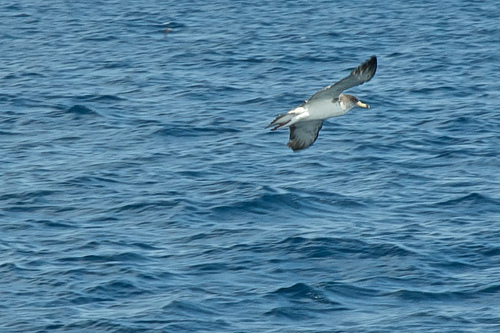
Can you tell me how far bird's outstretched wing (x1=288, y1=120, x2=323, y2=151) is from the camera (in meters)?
20.9

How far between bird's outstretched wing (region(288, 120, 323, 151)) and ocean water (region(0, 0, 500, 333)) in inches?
138

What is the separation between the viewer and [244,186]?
96.5 feet

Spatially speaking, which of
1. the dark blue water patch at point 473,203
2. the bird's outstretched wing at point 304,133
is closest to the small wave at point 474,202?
the dark blue water patch at point 473,203

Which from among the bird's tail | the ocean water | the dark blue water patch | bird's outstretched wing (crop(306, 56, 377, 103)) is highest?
bird's outstretched wing (crop(306, 56, 377, 103))

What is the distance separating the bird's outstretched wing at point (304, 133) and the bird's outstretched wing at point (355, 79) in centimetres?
86

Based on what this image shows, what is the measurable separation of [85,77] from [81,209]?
45.1 ft

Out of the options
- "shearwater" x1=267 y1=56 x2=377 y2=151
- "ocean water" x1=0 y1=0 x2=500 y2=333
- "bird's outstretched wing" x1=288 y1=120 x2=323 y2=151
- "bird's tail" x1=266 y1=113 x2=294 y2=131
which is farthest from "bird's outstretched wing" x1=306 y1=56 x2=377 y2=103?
"ocean water" x1=0 y1=0 x2=500 y2=333

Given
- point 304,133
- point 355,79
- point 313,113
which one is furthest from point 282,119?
point 355,79

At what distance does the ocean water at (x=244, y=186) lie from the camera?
23234 mm

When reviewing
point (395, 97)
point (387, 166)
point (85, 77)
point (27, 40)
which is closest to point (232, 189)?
point (387, 166)

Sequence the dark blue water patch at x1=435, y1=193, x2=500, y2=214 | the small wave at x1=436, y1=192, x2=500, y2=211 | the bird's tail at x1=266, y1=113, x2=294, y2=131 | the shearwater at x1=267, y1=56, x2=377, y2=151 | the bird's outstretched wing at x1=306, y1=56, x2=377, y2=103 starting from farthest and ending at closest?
the small wave at x1=436, y1=192, x2=500, y2=211
the dark blue water patch at x1=435, y1=193, x2=500, y2=214
the bird's tail at x1=266, y1=113, x2=294, y2=131
the shearwater at x1=267, y1=56, x2=377, y2=151
the bird's outstretched wing at x1=306, y1=56, x2=377, y2=103

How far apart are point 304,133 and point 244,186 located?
8.52 meters

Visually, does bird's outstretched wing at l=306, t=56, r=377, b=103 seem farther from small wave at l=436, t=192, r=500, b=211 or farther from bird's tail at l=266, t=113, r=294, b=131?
small wave at l=436, t=192, r=500, b=211

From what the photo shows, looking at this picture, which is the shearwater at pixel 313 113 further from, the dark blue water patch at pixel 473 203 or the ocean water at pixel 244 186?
the dark blue water patch at pixel 473 203
